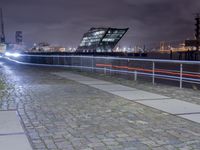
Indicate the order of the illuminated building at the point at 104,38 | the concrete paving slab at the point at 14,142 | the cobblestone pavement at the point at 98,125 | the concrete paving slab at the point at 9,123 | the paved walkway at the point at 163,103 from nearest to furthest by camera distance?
the concrete paving slab at the point at 14,142 → the cobblestone pavement at the point at 98,125 → the concrete paving slab at the point at 9,123 → the paved walkway at the point at 163,103 → the illuminated building at the point at 104,38

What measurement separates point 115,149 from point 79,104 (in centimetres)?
431

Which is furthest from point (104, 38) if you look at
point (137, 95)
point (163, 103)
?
point (163, 103)

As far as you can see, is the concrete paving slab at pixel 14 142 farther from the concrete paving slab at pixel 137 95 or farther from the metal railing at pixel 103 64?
the metal railing at pixel 103 64

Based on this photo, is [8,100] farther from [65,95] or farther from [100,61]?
[100,61]

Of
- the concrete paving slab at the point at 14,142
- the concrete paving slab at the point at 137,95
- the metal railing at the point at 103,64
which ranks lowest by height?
the concrete paving slab at the point at 14,142

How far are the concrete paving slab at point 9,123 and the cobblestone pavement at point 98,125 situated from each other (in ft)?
0.56

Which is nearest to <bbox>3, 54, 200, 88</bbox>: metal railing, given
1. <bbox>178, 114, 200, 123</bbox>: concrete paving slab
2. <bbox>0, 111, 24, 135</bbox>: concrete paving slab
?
<bbox>178, 114, 200, 123</bbox>: concrete paving slab

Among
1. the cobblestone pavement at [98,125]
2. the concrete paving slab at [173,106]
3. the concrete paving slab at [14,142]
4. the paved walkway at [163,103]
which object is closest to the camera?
the concrete paving slab at [14,142]

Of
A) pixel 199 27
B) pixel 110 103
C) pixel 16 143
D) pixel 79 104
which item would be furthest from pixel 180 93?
pixel 199 27

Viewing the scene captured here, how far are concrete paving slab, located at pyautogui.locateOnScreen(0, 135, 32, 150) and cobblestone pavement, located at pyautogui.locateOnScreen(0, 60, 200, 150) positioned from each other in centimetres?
14

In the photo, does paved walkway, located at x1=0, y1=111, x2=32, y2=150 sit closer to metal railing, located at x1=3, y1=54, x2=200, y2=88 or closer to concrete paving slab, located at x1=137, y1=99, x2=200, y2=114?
concrete paving slab, located at x1=137, y1=99, x2=200, y2=114

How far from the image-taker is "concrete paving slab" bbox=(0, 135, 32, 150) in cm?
561

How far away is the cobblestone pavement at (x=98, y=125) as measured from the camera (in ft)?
19.3

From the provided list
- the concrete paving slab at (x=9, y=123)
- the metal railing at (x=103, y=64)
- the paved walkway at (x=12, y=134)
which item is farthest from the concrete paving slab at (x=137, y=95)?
the metal railing at (x=103, y=64)
